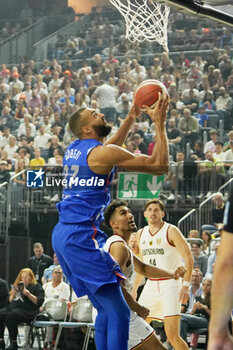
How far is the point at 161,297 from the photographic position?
7969 mm

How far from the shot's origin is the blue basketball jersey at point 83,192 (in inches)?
219

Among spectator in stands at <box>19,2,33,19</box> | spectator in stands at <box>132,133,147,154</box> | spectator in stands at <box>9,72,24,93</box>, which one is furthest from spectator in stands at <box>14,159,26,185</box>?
spectator in stands at <box>19,2,33,19</box>

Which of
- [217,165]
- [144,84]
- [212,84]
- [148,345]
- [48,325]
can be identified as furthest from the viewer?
[212,84]

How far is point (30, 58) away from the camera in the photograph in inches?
680

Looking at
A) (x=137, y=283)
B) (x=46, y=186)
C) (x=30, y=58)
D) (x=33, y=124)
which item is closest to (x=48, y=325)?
(x=137, y=283)

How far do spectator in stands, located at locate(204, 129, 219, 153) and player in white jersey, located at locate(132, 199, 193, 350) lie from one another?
527cm

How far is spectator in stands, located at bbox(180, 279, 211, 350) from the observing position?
29.4ft

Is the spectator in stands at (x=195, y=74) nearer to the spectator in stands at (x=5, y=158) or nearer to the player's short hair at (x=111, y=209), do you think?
the spectator in stands at (x=5, y=158)

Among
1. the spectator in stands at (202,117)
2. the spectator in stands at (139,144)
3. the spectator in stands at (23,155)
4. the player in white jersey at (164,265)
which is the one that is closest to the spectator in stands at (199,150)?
the spectator in stands at (202,117)

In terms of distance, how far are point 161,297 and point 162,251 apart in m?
0.51

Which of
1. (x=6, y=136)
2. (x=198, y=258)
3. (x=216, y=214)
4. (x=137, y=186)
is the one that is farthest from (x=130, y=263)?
(x=6, y=136)

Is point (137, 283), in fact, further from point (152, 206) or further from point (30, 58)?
point (30, 58)

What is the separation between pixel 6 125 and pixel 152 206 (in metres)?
8.08

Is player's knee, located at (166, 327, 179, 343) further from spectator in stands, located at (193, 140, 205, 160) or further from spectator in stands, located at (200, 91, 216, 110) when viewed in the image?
spectator in stands, located at (200, 91, 216, 110)
